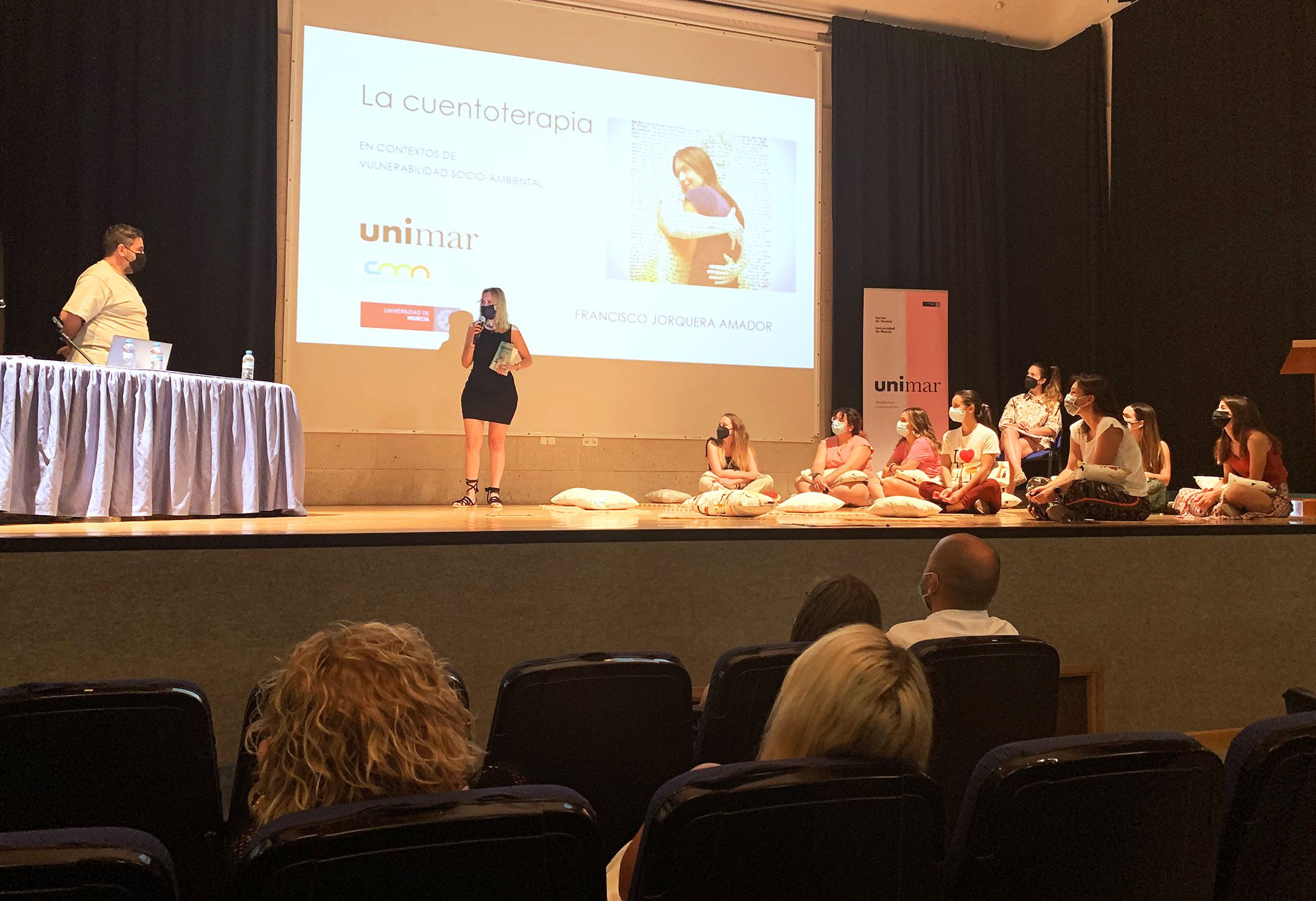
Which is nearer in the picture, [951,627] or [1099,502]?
[951,627]

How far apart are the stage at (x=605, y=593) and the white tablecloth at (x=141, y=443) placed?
271 millimetres

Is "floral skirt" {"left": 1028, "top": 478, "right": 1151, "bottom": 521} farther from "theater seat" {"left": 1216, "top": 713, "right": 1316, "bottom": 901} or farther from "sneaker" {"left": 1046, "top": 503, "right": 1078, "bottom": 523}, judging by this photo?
"theater seat" {"left": 1216, "top": 713, "right": 1316, "bottom": 901}

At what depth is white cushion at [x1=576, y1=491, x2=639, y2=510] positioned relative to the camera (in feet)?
20.4

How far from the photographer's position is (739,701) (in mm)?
1718

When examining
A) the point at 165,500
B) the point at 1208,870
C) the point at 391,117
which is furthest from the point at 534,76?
the point at 1208,870

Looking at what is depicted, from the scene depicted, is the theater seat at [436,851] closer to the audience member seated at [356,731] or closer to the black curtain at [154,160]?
the audience member seated at [356,731]

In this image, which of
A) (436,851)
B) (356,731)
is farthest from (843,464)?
(436,851)

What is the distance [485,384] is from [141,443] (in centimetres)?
227

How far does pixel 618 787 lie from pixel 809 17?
8.07 m

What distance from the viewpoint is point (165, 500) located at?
4.34m

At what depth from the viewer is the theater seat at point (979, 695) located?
5.92 ft

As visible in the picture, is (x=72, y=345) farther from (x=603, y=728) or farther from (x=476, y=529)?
(x=603, y=728)

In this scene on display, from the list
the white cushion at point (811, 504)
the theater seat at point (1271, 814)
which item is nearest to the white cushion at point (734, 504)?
the white cushion at point (811, 504)

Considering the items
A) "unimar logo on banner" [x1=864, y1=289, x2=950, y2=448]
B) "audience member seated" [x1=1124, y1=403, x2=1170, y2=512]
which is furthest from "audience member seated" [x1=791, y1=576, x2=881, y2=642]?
"unimar logo on banner" [x1=864, y1=289, x2=950, y2=448]
